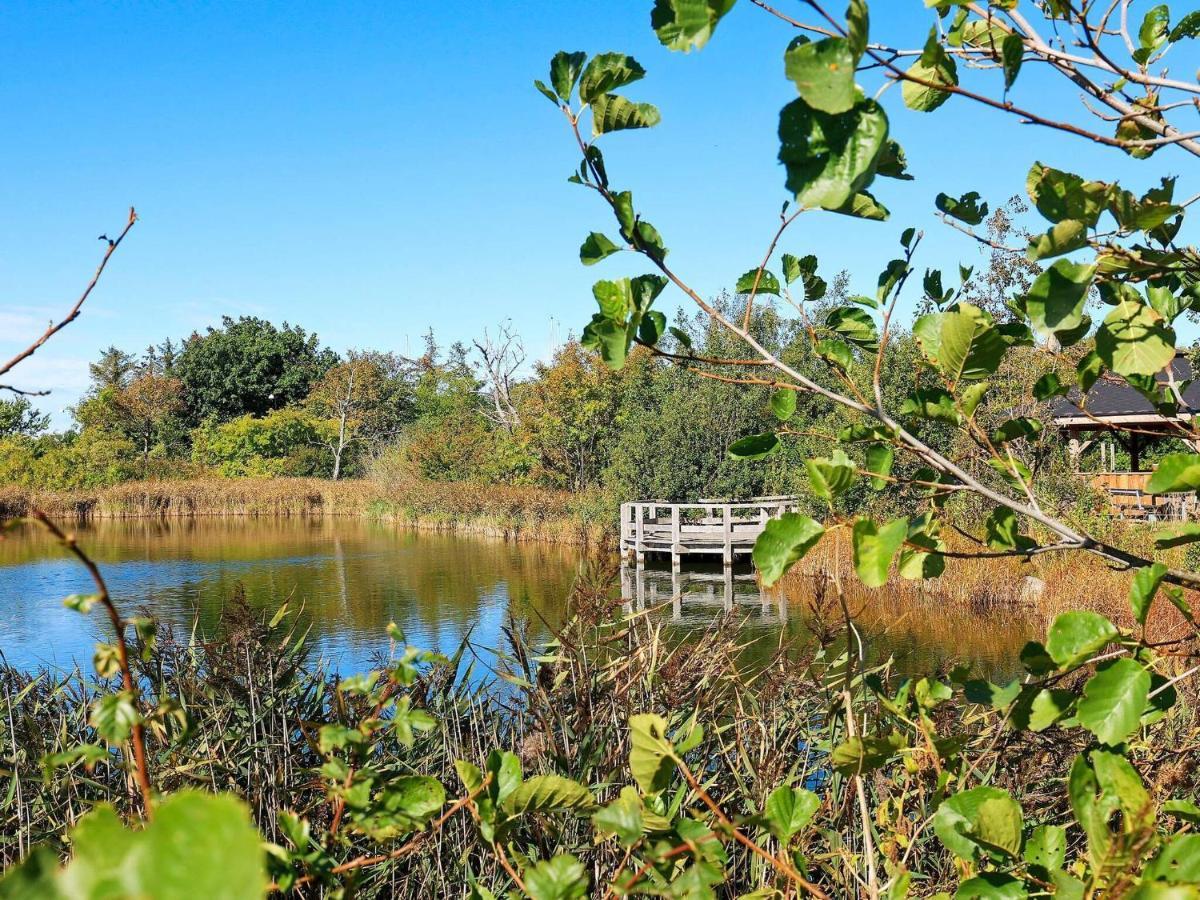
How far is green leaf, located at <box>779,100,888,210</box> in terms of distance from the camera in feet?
1.93

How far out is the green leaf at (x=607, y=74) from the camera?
0.83m

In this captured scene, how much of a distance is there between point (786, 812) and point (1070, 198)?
555 millimetres

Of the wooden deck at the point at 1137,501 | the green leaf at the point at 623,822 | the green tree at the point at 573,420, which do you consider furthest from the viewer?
the green tree at the point at 573,420

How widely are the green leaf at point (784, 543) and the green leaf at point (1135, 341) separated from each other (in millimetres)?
365

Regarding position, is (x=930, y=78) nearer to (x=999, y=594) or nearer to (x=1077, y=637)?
(x=1077, y=637)

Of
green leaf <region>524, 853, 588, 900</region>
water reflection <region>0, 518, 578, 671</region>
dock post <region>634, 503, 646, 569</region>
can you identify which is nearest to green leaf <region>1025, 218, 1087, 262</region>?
green leaf <region>524, 853, 588, 900</region>

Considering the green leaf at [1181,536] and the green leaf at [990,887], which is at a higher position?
the green leaf at [1181,536]

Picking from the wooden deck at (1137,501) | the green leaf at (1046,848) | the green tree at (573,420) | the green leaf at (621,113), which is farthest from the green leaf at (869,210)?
the green tree at (573,420)

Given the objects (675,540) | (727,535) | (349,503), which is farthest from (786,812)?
(349,503)

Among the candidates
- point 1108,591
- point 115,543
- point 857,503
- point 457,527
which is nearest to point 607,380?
point 457,527

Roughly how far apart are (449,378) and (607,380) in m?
13.8

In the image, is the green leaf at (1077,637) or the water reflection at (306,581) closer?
the green leaf at (1077,637)

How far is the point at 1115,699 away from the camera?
70cm

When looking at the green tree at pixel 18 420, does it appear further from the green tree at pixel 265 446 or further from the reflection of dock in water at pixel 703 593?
the reflection of dock in water at pixel 703 593
